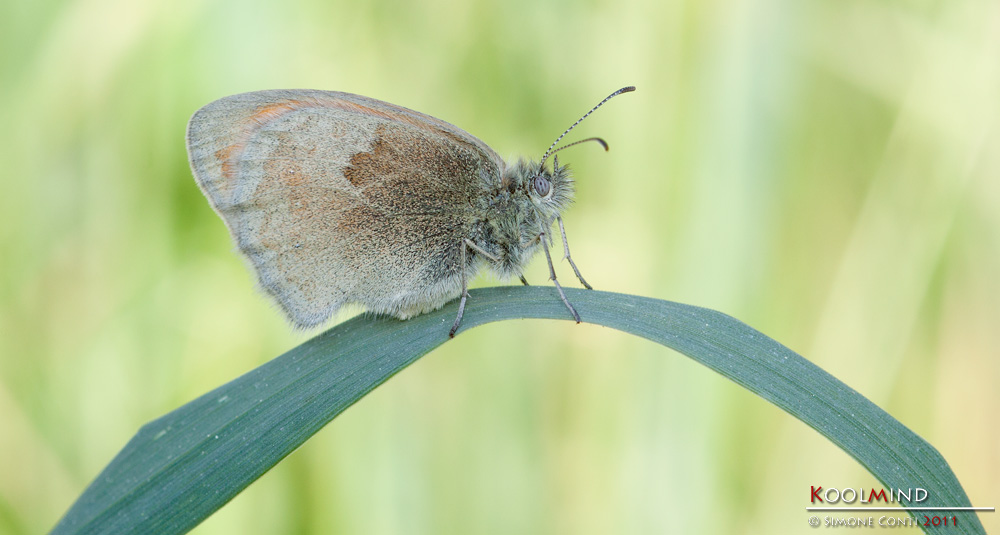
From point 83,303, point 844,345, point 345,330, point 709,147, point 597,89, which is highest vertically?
point 597,89

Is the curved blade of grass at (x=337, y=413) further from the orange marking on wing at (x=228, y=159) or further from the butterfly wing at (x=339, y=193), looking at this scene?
the orange marking on wing at (x=228, y=159)

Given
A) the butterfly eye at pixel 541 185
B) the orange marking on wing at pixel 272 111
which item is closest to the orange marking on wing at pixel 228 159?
the orange marking on wing at pixel 272 111

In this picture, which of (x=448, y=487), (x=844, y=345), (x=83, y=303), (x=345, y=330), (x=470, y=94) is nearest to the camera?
(x=345, y=330)

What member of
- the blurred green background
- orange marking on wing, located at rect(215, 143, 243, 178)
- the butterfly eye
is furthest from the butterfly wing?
the blurred green background

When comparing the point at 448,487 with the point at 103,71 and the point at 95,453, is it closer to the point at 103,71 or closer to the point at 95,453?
the point at 95,453

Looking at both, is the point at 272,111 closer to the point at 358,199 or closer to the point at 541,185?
the point at 358,199

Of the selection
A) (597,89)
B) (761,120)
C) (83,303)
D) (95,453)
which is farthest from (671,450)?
(83,303)
